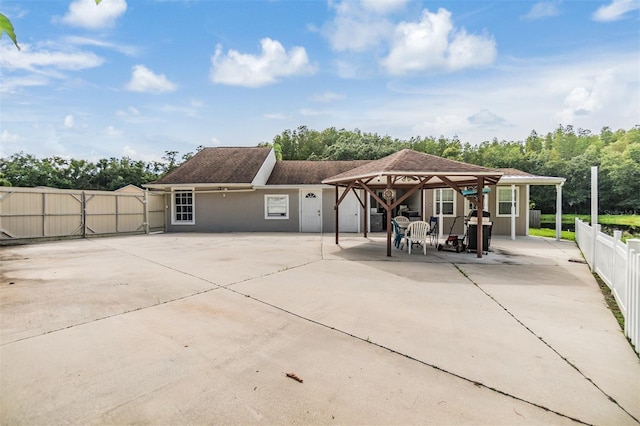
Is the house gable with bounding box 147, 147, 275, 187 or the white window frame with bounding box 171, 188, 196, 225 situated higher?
the house gable with bounding box 147, 147, 275, 187

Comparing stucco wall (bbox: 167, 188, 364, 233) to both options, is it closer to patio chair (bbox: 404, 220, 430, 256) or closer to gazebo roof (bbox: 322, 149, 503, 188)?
gazebo roof (bbox: 322, 149, 503, 188)

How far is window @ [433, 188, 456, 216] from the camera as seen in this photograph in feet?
46.6

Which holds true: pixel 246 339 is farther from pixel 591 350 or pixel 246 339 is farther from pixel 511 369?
pixel 591 350

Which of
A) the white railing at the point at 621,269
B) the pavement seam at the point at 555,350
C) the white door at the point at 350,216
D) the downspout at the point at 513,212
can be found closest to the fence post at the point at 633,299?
the white railing at the point at 621,269

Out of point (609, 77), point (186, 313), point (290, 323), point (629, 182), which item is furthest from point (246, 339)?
point (629, 182)

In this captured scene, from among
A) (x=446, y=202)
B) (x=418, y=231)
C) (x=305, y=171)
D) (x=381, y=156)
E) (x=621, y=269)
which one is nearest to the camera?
(x=621, y=269)

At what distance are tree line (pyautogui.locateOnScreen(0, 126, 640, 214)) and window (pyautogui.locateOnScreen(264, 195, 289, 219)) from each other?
18.0 meters

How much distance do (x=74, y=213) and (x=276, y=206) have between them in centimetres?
852

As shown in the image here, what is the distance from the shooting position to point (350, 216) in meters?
16.0

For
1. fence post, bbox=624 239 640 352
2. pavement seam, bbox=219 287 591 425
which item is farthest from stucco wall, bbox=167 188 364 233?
fence post, bbox=624 239 640 352

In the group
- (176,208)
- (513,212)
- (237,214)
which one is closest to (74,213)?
(176,208)

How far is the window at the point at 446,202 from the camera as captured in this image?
14.2 meters

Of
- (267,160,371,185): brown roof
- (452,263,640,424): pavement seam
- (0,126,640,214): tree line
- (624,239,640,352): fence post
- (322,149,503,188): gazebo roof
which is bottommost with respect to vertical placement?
(452,263,640,424): pavement seam

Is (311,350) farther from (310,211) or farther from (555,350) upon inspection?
(310,211)
